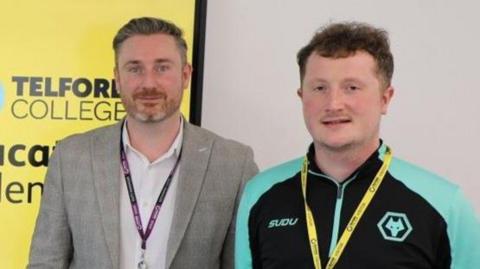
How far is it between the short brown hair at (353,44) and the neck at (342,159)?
18cm

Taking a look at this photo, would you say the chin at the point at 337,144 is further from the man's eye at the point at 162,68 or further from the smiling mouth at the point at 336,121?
the man's eye at the point at 162,68

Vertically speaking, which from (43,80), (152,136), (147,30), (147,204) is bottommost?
(147,204)

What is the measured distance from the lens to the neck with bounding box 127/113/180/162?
183 centimetres

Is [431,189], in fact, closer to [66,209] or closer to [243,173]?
[243,173]

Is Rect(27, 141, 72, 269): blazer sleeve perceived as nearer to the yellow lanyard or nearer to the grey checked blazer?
the grey checked blazer

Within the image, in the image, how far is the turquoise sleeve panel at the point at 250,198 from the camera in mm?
1593

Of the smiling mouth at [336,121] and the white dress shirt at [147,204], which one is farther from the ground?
the smiling mouth at [336,121]

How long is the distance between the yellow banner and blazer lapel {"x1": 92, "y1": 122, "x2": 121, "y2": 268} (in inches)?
17.2

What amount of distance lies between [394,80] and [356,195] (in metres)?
1.03

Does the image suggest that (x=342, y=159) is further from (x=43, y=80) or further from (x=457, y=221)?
(x=43, y=80)

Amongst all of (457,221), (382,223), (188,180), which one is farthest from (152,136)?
(457,221)

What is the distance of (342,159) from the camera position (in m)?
1.45

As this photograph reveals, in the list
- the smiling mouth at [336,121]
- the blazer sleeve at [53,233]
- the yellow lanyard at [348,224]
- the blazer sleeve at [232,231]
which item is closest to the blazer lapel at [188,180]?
the blazer sleeve at [232,231]

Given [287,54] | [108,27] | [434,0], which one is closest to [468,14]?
[434,0]
